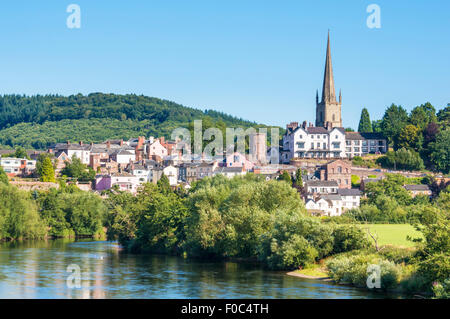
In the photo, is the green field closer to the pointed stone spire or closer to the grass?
the grass

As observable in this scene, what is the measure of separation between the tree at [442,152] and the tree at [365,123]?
3482 cm

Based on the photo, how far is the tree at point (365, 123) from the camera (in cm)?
14962

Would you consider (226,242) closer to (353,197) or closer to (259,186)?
(259,186)

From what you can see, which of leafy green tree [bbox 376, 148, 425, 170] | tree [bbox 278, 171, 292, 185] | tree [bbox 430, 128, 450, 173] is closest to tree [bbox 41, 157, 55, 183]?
tree [bbox 278, 171, 292, 185]

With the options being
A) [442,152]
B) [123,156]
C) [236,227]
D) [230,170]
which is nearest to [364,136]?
[442,152]

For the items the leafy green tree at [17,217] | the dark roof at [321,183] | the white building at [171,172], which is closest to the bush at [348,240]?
the leafy green tree at [17,217]

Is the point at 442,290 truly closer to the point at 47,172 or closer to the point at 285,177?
the point at 285,177

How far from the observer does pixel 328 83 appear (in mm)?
139625

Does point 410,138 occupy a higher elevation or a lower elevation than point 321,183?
higher

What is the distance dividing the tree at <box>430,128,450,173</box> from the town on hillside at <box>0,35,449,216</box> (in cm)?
646

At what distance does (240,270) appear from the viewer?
51.0m

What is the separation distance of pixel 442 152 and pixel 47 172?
63.6 metres
